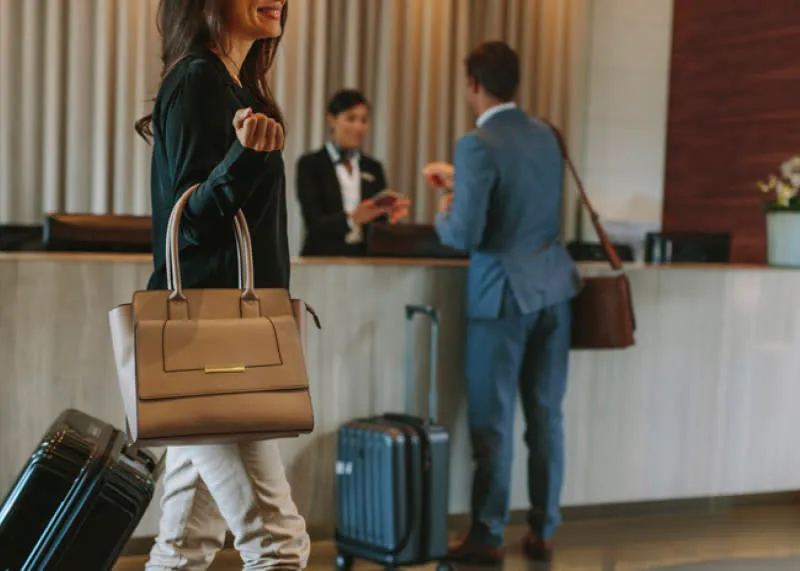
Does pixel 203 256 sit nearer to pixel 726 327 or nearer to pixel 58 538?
pixel 58 538

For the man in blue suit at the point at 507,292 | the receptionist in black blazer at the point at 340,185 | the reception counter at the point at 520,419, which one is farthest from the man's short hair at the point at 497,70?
Answer: the receptionist in black blazer at the point at 340,185

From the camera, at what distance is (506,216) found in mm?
3533

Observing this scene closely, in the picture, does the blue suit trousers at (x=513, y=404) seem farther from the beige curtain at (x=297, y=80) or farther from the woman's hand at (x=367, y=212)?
the beige curtain at (x=297, y=80)

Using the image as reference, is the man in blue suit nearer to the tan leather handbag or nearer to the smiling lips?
the smiling lips

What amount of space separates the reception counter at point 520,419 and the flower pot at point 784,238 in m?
0.22

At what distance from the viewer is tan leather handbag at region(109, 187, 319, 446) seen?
168 centimetres

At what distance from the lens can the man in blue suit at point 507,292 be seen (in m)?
3.51

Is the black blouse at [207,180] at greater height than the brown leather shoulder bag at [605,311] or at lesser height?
greater

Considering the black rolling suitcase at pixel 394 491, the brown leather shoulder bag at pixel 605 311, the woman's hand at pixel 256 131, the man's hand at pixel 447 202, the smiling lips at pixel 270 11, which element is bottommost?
the black rolling suitcase at pixel 394 491

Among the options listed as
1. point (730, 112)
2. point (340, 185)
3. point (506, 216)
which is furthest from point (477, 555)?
point (730, 112)

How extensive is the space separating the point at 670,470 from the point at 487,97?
5.18 feet

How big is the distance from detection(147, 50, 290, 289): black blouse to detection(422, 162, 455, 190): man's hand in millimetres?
1903

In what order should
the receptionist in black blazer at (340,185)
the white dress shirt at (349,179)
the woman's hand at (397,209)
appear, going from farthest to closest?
1. the white dress shirt at (349,179)
2. the receptionist in black blazer at (340,185)
3. the woman's hand at (397,209)

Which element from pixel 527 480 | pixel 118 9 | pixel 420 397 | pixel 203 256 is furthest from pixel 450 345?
pixel 118 9
